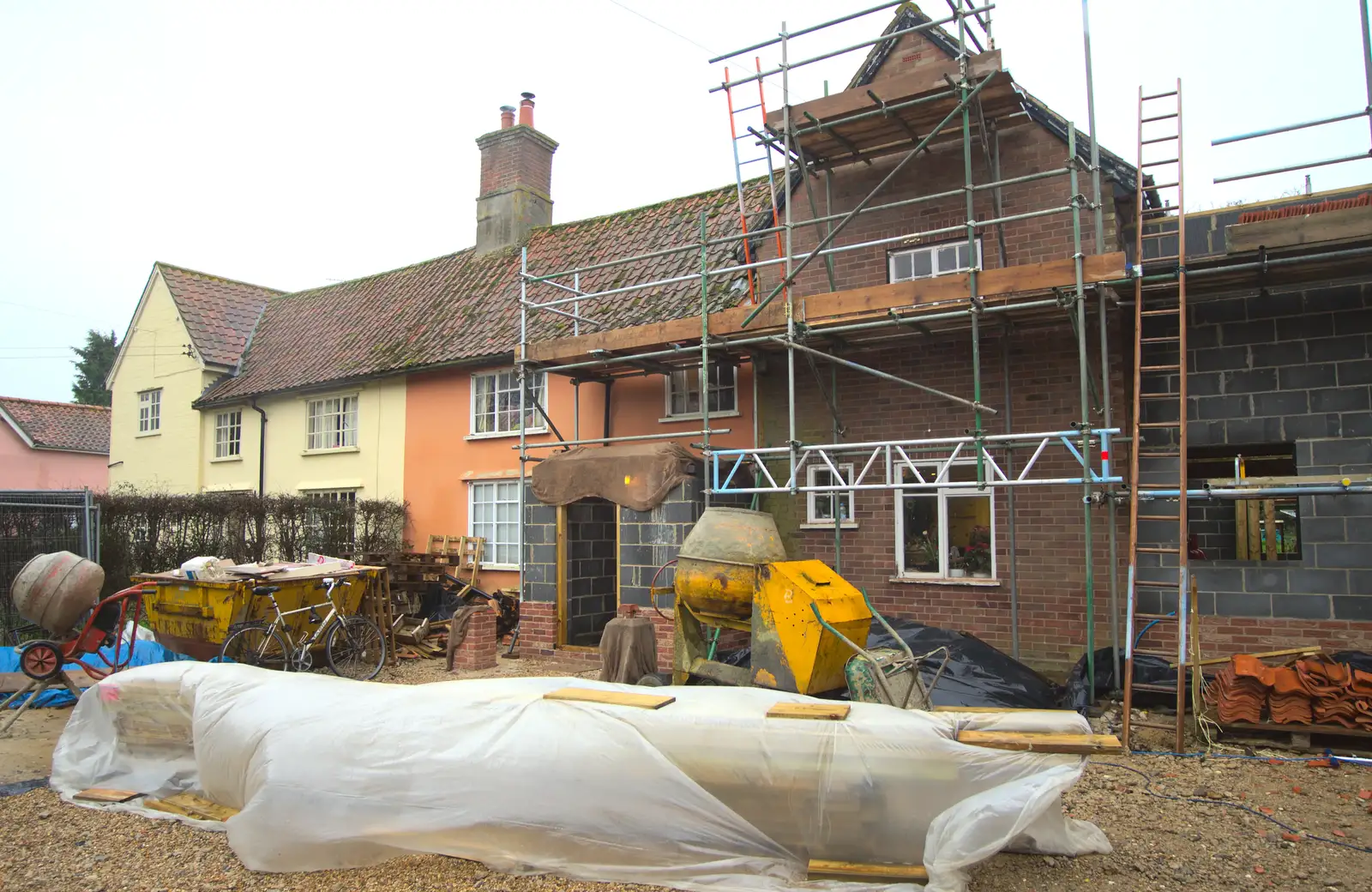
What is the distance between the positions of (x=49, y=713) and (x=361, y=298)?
13949 millimetres

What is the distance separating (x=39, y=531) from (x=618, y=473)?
8511mm

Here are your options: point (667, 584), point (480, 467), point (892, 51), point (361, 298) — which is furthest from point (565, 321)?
point (361, 298)

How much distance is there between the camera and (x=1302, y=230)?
8.30 m

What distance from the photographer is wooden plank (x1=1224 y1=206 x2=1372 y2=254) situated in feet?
26.4

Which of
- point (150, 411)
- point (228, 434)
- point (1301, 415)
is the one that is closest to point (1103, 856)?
point (1301, 415)

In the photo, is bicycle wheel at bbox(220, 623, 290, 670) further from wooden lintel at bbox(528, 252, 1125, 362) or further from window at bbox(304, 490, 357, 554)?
window at bbox(304, 490, 357, 554)

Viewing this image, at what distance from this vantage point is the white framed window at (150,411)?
74.9 feet

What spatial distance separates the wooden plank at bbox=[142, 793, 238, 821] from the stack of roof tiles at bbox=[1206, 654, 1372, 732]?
776 cm

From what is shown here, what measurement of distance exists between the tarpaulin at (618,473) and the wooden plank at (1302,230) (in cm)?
643

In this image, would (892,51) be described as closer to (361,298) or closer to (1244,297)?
(1244,297)

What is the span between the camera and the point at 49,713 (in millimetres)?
9250

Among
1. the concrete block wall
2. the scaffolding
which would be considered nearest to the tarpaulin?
the scaffolding

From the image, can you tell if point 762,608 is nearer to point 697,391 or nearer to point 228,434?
point 697,391

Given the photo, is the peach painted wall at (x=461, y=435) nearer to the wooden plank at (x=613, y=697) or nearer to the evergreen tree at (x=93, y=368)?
the wooden plank at (x=613, y=697)
